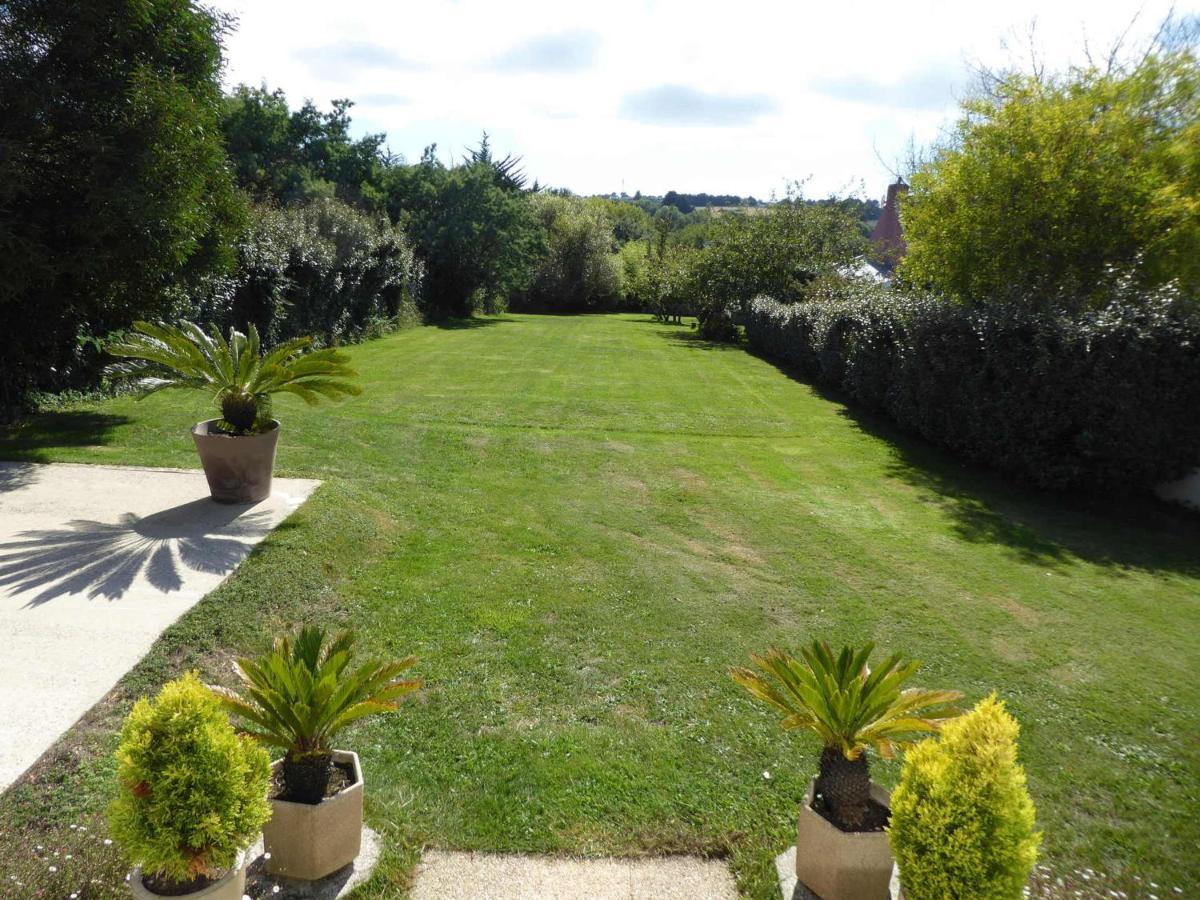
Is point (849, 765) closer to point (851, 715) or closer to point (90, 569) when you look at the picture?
point (851, 715)

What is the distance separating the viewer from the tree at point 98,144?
7.83 m

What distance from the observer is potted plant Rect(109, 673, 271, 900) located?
2326mm

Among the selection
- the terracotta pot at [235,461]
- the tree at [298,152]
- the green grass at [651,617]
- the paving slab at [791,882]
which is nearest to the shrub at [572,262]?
the tree at [298,152]

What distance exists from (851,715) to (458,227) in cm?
2904

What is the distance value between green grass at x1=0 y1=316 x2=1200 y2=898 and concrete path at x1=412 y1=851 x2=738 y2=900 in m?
0.09

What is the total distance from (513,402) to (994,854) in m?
11.6

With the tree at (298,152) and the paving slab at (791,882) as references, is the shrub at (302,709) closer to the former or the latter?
the paving slab at (791,882)

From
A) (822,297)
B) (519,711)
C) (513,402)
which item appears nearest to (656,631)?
(519,711)

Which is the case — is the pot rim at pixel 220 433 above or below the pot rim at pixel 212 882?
above

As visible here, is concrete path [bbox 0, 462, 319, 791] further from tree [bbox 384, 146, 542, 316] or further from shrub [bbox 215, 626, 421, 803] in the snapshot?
tree [bbox 384, 146, 542, 316]

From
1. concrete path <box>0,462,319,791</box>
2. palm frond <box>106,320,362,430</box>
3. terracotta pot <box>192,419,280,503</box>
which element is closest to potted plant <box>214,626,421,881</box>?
concrete path <box>0,462,319,791</box>

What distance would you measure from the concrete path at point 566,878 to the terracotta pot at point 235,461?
445 cm

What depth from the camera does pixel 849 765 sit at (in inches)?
114

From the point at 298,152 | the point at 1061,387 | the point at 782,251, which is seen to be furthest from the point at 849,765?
the point at 298,152
